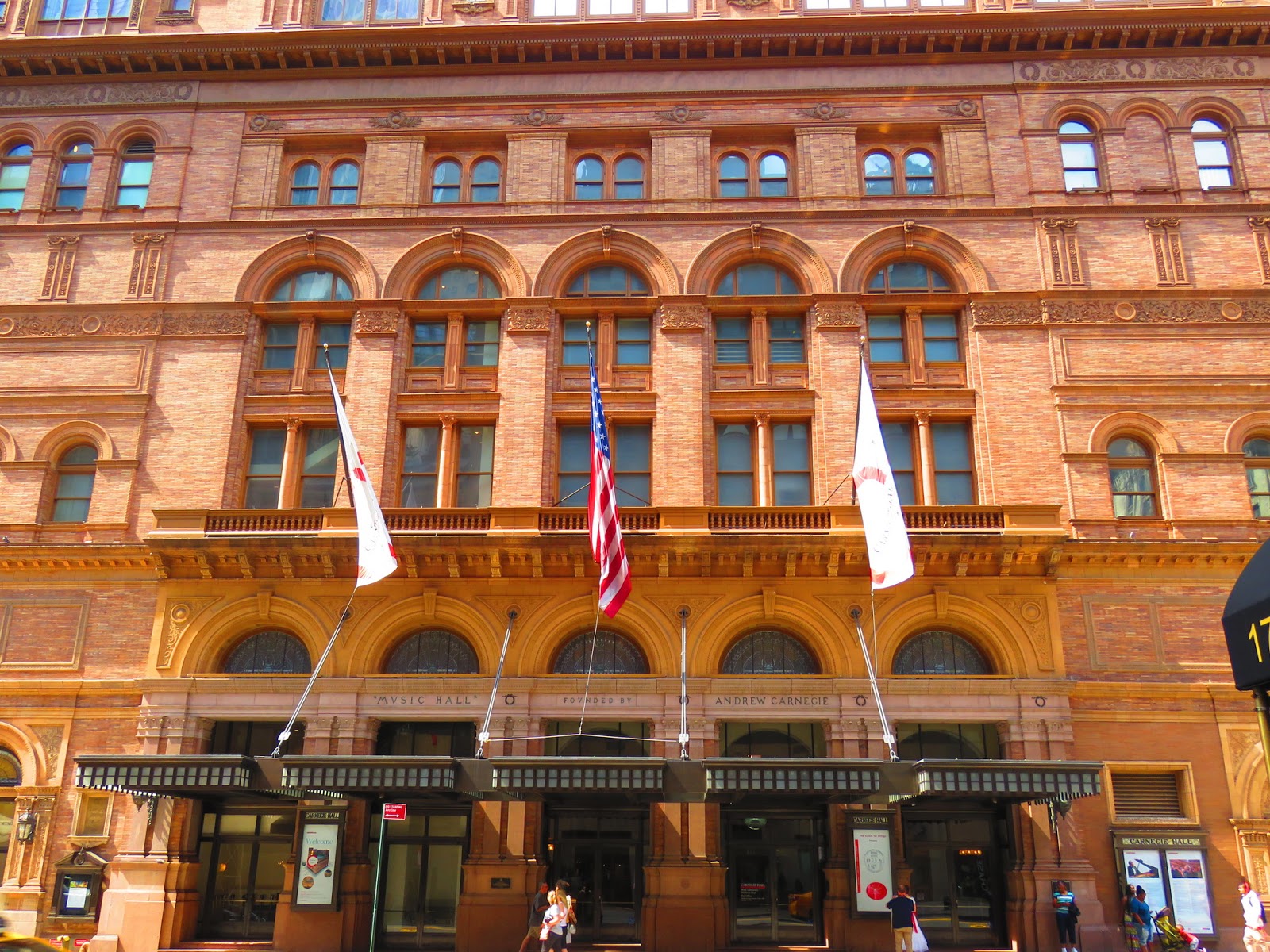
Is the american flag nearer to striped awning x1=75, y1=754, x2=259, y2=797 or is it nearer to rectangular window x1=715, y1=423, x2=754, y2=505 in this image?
rectangular window x1=715, y1=423, x2=754, y2=505

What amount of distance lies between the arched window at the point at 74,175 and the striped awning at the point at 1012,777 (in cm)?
2825

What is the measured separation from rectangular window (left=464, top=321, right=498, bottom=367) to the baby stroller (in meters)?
20.6

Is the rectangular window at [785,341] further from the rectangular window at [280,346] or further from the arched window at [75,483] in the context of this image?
the arched window at [75,483]

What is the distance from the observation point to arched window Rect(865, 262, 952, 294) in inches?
1155

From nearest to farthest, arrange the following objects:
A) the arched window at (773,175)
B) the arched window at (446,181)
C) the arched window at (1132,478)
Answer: the arched window at (1132,478)
the arched window at (773,175)
the arched window at (446,181)

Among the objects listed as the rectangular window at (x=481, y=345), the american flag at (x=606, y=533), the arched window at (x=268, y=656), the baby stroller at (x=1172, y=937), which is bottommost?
the baby stroller at (x=1172, y=937)

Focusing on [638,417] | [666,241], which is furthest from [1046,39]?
[638,417]

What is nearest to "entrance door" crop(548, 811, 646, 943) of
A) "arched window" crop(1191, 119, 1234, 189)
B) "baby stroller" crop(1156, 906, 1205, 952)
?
"baby stroller" crop(1156, 906, 1205, 952)

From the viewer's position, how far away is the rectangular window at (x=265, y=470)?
1108 inches

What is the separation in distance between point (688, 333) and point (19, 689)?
19.1 meters

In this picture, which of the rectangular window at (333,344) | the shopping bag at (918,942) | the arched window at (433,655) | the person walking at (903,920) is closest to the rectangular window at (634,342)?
the rectangular window at (333,344)

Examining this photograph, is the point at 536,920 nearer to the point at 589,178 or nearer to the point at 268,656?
the point at 268,656

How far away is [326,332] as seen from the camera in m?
29.7

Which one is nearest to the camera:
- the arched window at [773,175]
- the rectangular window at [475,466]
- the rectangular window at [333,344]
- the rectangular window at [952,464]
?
the rectangular window at [952,464]
